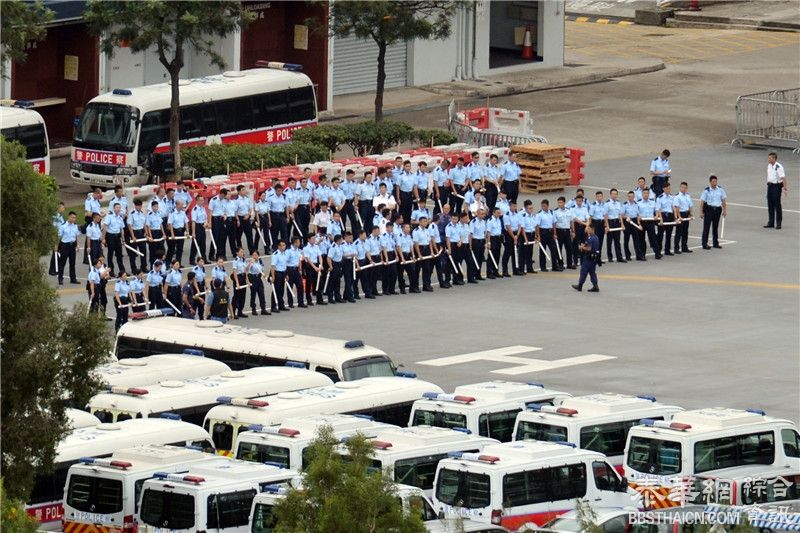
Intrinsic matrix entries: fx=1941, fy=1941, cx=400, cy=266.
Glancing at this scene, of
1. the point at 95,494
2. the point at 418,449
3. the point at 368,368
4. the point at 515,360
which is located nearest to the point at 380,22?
the point at 515,360

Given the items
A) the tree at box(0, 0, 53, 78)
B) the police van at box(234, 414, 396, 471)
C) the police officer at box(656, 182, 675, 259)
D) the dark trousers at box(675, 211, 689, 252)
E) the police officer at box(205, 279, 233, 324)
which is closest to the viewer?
the police van at box(234, 414, 396, 471)

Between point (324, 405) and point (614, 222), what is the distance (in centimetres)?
1565

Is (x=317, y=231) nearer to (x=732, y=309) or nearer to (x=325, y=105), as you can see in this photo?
(x=732, y=309)

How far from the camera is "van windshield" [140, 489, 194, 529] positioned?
22.6 meters

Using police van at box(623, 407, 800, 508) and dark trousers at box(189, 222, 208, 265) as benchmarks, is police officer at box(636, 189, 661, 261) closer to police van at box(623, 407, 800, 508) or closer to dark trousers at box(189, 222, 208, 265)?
dark trousers at box(189, 222, 208, 265)

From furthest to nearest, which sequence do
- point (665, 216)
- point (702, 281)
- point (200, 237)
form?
point (665, 216), point (200, 237), point (702, 281)

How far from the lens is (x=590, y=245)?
3816 centimetres

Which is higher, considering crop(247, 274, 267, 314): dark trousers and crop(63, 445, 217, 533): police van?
crop(247, 274, 267, 314): dark trousers

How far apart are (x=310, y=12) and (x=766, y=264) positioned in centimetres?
2342

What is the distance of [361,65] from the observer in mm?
64188

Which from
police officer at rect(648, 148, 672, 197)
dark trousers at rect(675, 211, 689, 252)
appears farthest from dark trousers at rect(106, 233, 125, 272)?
police officer at rect(648, 148, 672, 197)

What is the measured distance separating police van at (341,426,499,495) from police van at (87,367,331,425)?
3477 mm

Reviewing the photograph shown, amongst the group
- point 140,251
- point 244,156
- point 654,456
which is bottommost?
point 654,456

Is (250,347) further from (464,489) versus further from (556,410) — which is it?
(464,489)
